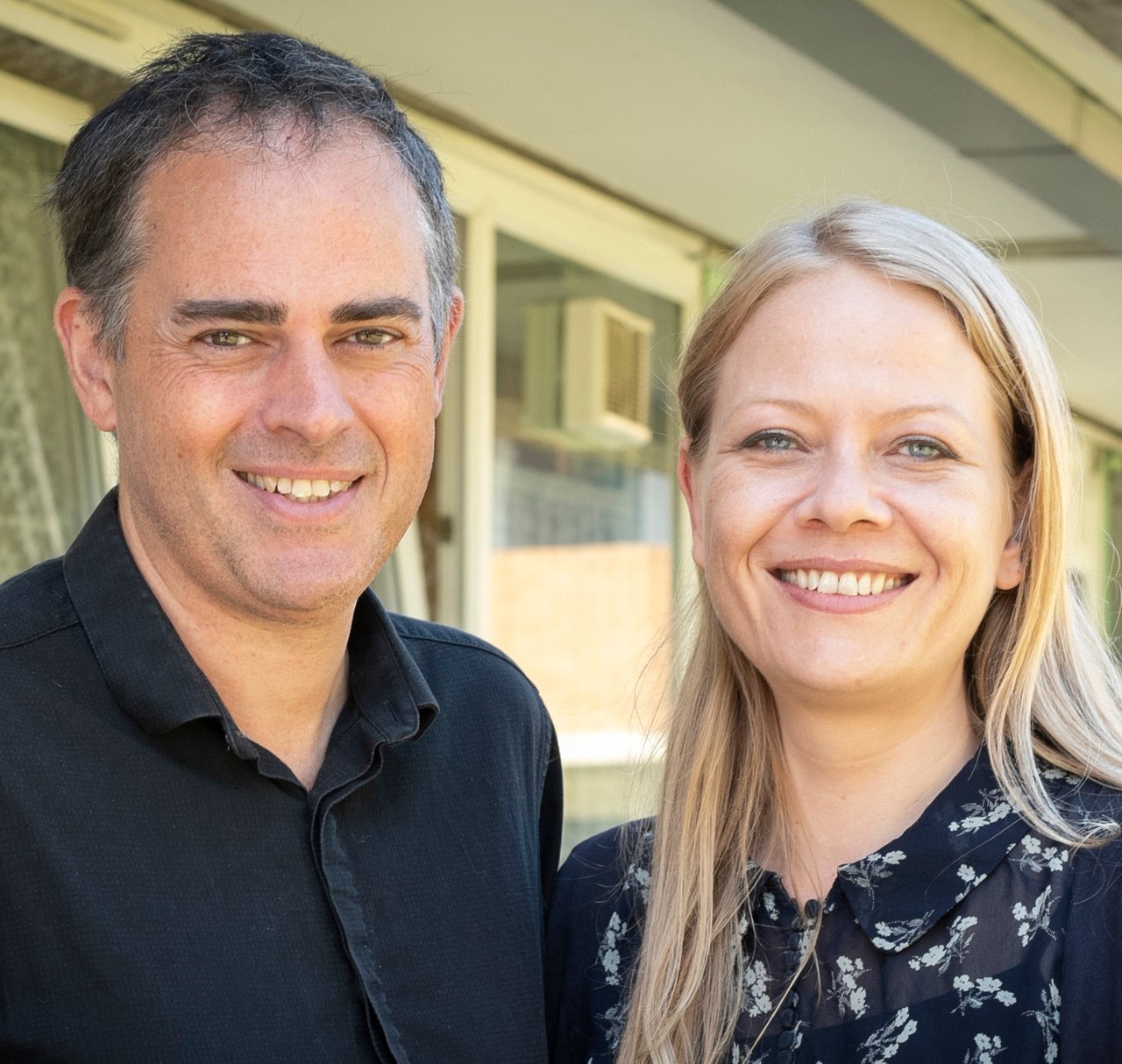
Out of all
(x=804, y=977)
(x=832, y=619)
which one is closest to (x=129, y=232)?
(x=832, y=619)

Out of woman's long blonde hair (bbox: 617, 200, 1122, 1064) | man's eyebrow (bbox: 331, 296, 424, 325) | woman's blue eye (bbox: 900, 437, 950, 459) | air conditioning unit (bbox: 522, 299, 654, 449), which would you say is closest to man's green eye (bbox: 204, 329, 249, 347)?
man's eyebrow (bbox: 331, 296, 424, 325)

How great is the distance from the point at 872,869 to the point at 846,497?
0.46 m

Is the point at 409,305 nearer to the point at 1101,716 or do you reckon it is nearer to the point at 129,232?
the point at 129,232

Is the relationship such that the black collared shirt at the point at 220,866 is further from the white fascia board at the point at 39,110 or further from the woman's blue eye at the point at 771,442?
the white fascia board at the point at 39,110

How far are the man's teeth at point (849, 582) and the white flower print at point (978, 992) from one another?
469 millimetres

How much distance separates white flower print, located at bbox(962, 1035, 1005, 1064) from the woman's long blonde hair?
9.5 inches

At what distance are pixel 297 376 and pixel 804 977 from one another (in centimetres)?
97

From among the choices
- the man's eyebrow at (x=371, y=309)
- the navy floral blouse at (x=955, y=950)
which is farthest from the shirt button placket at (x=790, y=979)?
the man's eyebrow at (x=371, y=309)

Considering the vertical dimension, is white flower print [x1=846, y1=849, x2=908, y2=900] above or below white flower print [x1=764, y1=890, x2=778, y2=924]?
above

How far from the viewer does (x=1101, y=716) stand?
218 centimetres

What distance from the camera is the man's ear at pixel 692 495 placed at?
2.33 m

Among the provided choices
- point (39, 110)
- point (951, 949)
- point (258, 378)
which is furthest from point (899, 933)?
point (39, 110)

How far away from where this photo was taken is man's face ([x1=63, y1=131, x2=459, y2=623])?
2.17m

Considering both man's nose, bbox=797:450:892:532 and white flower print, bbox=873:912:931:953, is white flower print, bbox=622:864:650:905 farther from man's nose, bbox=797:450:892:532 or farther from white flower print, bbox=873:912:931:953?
man's nose, bbox=797:450:892:532
